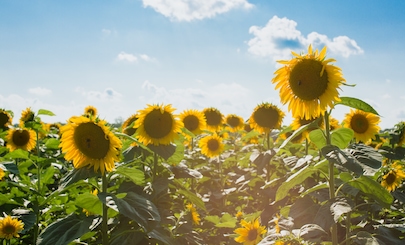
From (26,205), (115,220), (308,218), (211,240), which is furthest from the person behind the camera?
(211,240)

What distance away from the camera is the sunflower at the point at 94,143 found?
260 cm

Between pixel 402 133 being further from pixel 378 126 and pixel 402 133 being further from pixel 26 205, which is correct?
pixel 26 205

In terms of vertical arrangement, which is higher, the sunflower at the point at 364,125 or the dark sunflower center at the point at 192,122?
the dark sunflower center at the point at 192,122

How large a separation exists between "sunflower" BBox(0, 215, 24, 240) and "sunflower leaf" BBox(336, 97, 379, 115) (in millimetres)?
2889

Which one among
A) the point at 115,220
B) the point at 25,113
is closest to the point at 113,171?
the point at 115,220

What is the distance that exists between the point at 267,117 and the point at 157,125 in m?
2.13

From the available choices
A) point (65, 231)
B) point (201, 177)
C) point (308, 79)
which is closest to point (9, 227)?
point (65, 231)

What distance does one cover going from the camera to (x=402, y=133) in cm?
443

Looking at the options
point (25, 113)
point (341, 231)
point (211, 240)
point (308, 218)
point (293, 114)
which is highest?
point (25, 113)

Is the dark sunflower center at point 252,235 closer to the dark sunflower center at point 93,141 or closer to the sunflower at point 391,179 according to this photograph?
the sunflower at point 391,179

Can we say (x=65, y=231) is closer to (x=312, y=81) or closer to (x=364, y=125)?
(x=312, y=81)

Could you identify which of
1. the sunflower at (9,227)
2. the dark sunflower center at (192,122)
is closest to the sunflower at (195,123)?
the dark sunflower center at (192,122)

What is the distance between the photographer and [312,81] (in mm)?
2396

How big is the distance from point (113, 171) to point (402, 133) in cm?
358
